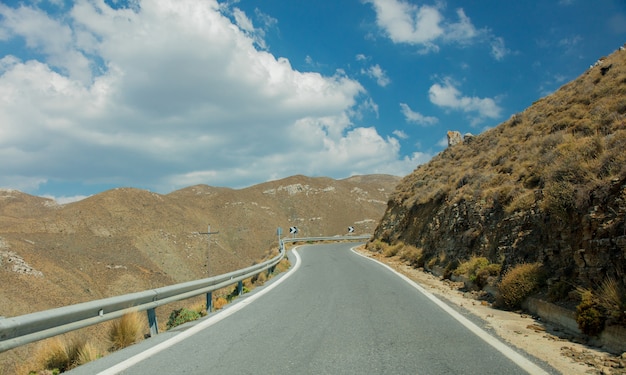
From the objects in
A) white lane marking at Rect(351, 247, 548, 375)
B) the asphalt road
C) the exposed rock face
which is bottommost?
white lane marking at Rect(351, 247, 548, 375)

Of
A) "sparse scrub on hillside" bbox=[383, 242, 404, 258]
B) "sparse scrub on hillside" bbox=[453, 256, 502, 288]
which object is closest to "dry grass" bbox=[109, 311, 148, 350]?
"sparse scrub on hillside" bbox=[453, 256, 502, 288]

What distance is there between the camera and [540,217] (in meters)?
10.7

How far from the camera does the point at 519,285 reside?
923cm

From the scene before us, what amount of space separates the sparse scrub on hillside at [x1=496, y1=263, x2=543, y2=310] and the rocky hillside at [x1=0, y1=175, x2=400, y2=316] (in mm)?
29858

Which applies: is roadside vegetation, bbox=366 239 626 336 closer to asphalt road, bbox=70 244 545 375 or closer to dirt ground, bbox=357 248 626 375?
dirt ground, bbox=357 248 626 375

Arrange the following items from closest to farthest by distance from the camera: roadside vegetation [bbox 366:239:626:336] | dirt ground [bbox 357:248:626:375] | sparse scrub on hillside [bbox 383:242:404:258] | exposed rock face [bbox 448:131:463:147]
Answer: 1. dirt ground [bbox 357:248:626:375]
2. roadside vegetation [bbox 366:239:626:336]
3. sparse scrub on hillside [bbox 383:242:404:258]
4. exposed rock face [bbox 448:131:463:147]

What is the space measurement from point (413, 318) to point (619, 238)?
11.5ft

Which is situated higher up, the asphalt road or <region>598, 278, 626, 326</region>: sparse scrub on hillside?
<region>598, 278, 626, 326</region>: sparse scrub on hillside

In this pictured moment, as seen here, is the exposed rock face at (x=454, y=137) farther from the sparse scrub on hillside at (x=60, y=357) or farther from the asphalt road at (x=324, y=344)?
the sparse scrub on hillside at (x=60, y=357)

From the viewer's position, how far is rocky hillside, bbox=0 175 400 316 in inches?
1445

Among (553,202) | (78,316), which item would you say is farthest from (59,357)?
(553,202)

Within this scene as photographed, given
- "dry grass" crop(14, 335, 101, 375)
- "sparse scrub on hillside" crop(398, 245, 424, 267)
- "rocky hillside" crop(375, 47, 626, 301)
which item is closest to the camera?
"dry grass" crop(14, 335, 101, 375)

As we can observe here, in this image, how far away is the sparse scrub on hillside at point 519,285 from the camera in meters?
9.01

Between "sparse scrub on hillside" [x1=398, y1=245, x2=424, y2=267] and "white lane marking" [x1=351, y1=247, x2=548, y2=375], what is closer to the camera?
"white lane marking" [x1=351, y1=247, x2=548, y2=375]
